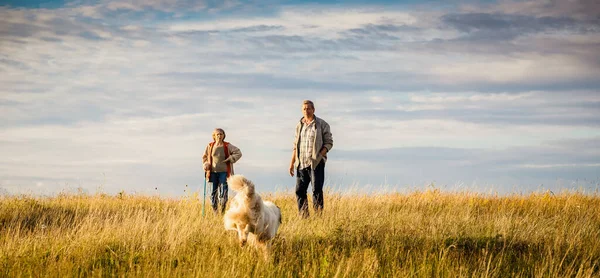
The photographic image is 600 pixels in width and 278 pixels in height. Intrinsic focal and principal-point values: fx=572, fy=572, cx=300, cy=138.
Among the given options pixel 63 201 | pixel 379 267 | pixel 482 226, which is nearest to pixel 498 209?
pixel 482 226

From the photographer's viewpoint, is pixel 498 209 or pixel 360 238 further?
pixel 498 209

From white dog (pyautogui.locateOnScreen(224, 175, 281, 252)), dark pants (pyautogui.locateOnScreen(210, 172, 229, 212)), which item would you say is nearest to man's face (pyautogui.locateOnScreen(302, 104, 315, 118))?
dark pants (pyautogui.locateOnScreen(210, 172, 229, 212))

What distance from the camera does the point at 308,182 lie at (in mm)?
11812

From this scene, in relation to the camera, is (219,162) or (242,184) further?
(219,162)

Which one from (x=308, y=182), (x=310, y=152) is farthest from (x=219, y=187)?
(x=310, y=152)

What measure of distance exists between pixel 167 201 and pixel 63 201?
2.90 meters

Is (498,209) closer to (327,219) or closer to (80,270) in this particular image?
(327,219)

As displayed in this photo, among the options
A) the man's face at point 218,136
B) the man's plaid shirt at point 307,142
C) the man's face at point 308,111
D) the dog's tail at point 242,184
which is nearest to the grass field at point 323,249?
the dog's tail at point 242,184

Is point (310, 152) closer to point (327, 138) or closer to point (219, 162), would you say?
point (327, 138)

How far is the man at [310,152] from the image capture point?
11406 millimetres

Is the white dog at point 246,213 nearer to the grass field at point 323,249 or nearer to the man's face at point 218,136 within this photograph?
the grass field at point 323,249

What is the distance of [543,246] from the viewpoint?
32.9 feet

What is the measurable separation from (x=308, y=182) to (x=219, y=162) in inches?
80.3

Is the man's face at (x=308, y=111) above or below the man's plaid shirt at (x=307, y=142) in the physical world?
above
